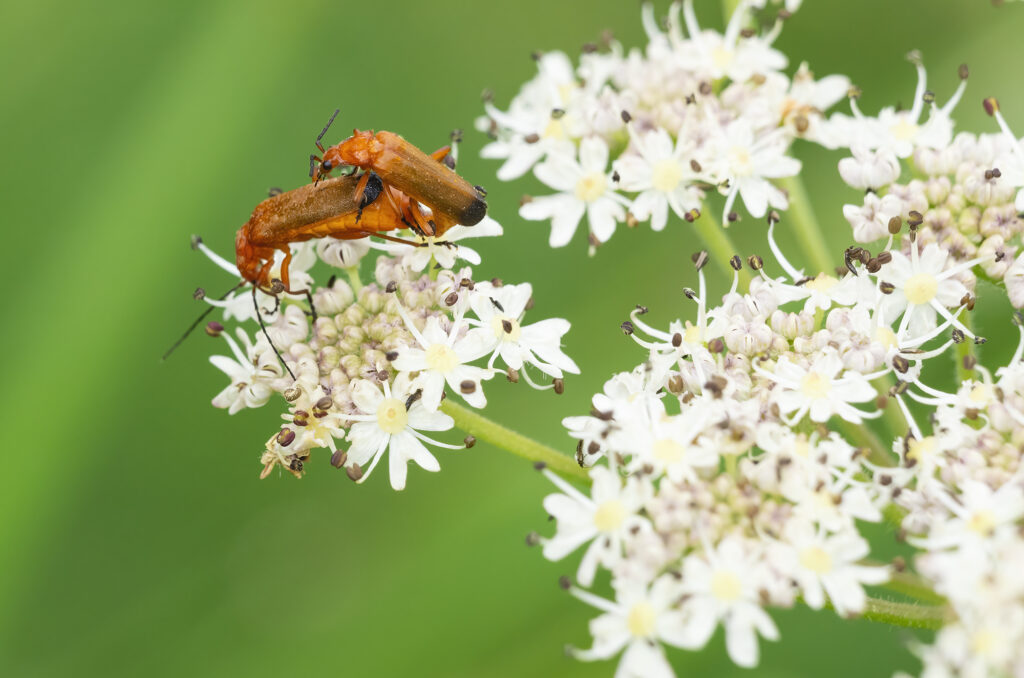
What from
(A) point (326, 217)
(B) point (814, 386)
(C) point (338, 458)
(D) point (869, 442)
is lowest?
(C) point (338, 458)

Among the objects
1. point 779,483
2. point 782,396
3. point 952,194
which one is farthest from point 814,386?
point 952,194

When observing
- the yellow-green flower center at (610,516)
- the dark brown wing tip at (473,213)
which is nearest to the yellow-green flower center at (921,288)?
the yellow-green flower center at (610,516)

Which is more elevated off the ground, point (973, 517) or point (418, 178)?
point (418, 178)

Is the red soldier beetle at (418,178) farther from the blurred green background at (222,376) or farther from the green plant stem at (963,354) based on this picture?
the green plant stem at (963,354)

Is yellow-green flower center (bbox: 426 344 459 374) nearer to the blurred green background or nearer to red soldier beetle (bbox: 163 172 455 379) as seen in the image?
red soldier beetle (bbox: 163 172 455 379)

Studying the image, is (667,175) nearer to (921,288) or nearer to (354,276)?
(921,288)
